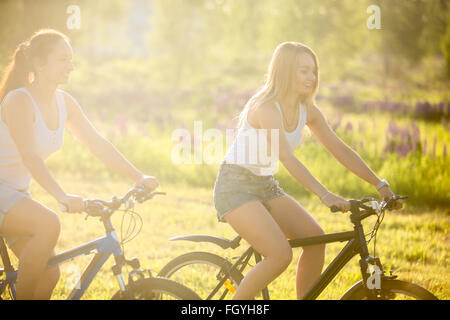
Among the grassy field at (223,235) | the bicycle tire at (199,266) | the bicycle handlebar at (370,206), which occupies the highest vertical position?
the bicycle handlebar at (370,206)

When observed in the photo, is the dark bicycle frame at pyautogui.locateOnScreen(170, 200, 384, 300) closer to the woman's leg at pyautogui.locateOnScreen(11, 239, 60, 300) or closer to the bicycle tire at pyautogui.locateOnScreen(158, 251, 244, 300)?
the bicycle tire at pyautogui.locateOnScreen(158, 251, 244, 300)

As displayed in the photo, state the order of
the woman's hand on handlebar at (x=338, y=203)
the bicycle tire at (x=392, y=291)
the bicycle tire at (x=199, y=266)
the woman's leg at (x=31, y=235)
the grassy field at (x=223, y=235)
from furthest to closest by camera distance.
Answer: the grassy field at (x=223, y=235) → the bicycle tire at (x=199, y=266) → the woman's leg at (x=31, y=235) → the woman's hand on handlebar at (x=338, y=203) → the bicycle tire at (x=392, y=291)

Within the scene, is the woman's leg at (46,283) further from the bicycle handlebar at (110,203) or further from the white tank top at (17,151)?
the bicycle handlebar at (110,203)

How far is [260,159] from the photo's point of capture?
3248 millimetres

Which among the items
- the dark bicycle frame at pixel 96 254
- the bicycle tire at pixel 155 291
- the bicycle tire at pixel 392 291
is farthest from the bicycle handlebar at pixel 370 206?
the dark bicycle frame at pixel 96 254

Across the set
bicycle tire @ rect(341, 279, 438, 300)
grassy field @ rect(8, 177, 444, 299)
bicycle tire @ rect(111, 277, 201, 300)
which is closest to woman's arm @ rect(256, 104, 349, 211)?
bicycle tire @ rect(341, 279, 438, 300)

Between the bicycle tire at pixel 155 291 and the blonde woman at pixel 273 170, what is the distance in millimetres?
397

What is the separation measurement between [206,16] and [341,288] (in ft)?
106

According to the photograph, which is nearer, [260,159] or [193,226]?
[260,159]

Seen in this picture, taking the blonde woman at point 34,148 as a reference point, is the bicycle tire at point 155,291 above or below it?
below

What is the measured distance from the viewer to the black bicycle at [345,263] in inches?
112

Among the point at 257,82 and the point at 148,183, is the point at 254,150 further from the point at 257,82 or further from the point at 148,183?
the point at 257,82
